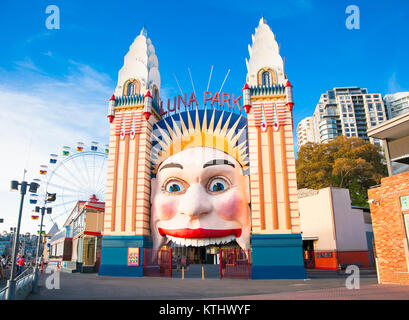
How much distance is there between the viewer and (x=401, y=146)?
63.4 feet

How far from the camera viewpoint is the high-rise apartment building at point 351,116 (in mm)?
111562

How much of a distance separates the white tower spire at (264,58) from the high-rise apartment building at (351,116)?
3673 inches

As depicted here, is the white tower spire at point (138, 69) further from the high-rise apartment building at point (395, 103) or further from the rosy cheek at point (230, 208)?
the high-rise apartment building at point (395, 103)

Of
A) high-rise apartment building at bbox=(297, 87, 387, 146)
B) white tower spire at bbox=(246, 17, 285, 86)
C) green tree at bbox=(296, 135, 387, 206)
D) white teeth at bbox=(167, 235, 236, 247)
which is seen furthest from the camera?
high-rise apartment building at bbox=(297, 87, 387, 146)

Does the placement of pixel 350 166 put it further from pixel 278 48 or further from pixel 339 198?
pixel 278 48

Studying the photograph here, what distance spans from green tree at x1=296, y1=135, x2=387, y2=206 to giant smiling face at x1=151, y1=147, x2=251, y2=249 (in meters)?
26.1

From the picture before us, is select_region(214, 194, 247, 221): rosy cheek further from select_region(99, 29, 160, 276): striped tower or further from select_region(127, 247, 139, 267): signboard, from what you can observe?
select_region(127, 247, 139, 267): signboard

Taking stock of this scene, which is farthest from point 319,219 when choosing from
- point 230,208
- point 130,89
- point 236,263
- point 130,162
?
point 130,89

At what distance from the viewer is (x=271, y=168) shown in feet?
70.4

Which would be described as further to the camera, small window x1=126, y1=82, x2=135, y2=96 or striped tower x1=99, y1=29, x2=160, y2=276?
small window x1=126, y1=82, x2=135, y2=96

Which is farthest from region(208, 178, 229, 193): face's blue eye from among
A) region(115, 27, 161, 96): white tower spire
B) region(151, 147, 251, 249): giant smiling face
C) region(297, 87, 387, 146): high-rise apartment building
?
region(297, 87, 387, 146): high-rise apartment building

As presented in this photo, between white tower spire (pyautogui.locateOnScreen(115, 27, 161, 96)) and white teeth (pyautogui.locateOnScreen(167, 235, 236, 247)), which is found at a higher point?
white tower spire (pyautogui.locateOnScreen(115, 27, 161, 96))

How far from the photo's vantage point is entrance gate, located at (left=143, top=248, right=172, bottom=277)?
2227 centimetres
